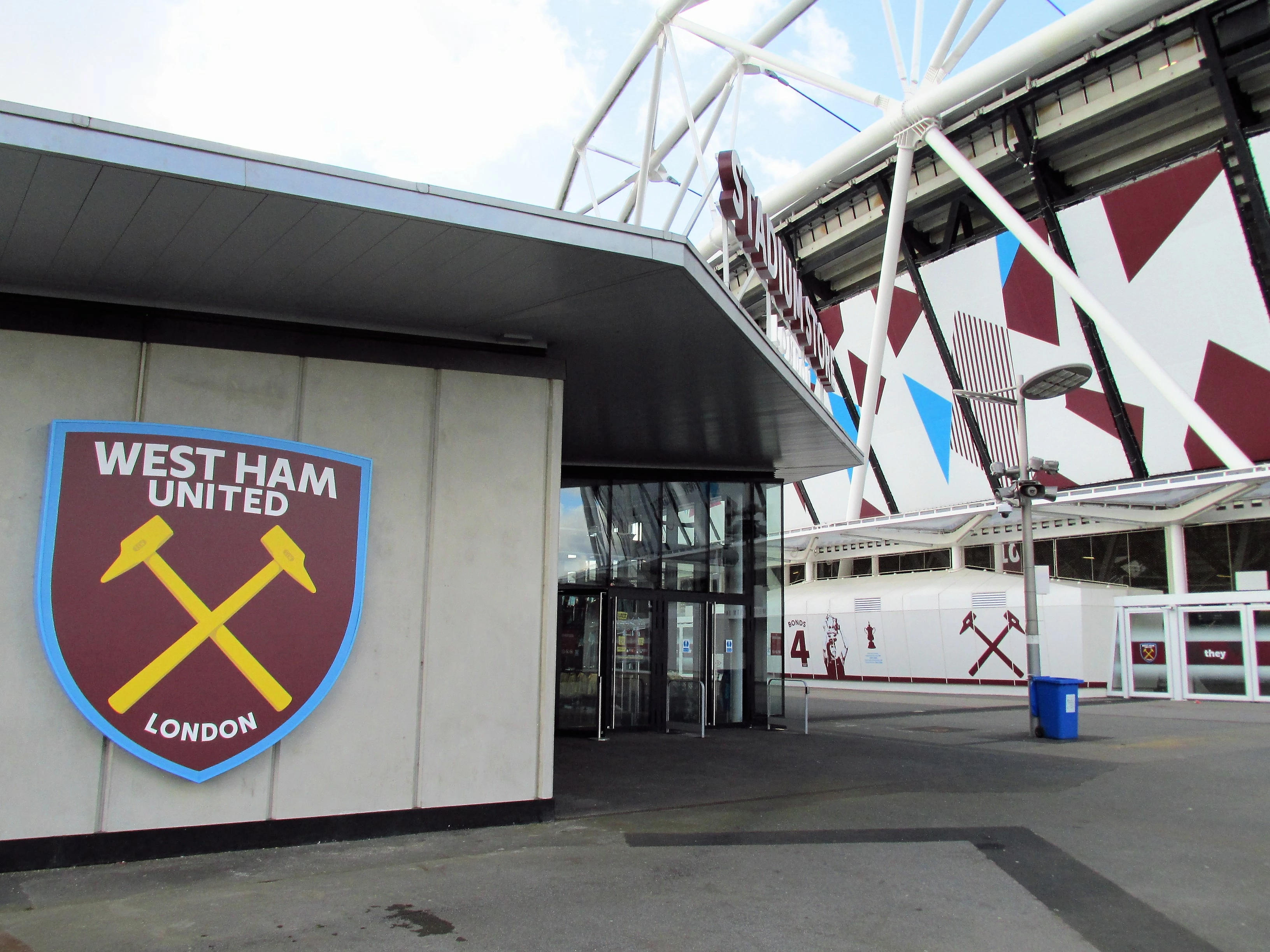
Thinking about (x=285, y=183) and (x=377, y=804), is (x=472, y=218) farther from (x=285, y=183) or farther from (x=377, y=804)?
(x=377, y=804)

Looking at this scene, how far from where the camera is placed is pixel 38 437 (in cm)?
609

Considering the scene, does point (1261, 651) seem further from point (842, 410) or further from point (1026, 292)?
point (842, 410)

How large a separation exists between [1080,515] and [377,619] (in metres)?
22.3

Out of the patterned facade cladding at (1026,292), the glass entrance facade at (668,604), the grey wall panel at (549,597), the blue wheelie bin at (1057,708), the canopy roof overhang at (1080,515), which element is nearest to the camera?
the grey wall panel at (549,597)

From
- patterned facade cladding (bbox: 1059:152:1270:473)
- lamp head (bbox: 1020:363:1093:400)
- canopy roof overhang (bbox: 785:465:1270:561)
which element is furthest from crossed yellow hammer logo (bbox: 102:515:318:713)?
patterned facade cladding (bbox: 1059:152:1270:473)

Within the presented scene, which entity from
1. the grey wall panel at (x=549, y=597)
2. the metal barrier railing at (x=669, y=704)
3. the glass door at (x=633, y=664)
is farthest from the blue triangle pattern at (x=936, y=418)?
the grey wall panel at (x=549, y=597)

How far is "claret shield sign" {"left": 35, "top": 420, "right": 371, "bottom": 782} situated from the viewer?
600 centimetres

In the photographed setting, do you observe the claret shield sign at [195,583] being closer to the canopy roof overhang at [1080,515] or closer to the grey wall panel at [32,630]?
the grey wall panel at [32,630]

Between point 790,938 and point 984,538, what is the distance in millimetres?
26880

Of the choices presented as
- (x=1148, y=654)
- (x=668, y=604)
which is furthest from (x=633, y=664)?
(x=1148, y=654)

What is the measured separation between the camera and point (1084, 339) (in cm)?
2414

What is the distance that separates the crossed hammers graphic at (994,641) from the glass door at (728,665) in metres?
13.7

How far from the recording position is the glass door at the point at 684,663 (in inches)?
574

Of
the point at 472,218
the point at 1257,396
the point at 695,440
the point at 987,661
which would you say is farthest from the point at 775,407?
the point at 987,661
